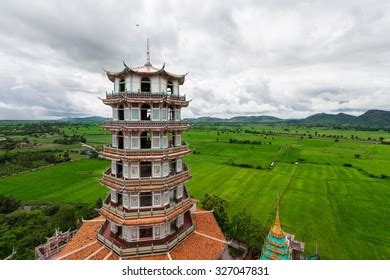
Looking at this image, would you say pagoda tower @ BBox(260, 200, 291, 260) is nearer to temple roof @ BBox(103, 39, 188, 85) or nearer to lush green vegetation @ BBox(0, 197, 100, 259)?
temple roof @ BBox(103, 39, 188, 85)

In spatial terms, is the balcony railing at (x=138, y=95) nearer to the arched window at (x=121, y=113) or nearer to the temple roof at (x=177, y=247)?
the arched window at (x=121, y=113)

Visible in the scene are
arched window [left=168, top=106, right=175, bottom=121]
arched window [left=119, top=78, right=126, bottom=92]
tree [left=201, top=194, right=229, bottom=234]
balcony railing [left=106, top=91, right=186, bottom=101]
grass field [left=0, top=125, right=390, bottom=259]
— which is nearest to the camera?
balcony railing [left=106, top=91, right=186, bottom=101]

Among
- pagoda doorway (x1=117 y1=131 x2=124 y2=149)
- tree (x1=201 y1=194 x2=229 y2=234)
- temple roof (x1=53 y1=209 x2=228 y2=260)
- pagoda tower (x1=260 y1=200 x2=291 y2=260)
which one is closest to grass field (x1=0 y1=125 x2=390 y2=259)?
tree (x1=201 y1=194 x2=229 y2=234)

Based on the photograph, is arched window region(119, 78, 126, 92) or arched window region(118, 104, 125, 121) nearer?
arched window region(119, 78, 126, 92)

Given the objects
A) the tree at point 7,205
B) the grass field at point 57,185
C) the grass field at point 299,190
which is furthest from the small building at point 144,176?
the grass field at point 57,185

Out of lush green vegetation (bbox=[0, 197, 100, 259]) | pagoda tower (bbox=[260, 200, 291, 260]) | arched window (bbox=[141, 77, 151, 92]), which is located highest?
arched window (bbox=[141, 77, 151, 92])

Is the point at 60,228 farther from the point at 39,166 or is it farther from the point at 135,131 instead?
the point at 39,166
